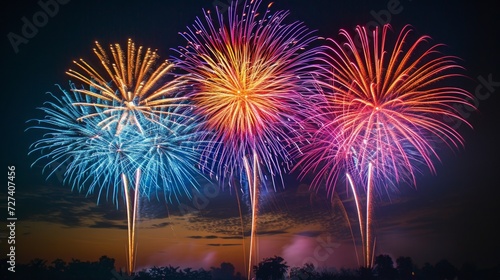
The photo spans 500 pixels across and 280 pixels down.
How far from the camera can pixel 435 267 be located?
43375mm

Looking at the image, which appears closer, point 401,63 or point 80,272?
point 401,63

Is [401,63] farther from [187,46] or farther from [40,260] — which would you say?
[40,260]

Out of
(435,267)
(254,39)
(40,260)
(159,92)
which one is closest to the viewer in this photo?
(254,39)

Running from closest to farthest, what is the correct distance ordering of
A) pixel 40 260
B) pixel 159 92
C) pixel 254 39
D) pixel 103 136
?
1. pixel 254 39
2. pixel 159 92
3. pixel 103 136
4. pixel 40 260

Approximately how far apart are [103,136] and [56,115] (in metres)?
2.86

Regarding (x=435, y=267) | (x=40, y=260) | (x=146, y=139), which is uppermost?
(x=146, y=139)

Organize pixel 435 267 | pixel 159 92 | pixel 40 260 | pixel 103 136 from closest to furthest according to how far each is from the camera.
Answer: pixel 159 92 → pixel 103 136 → pixel 40 260 → pixel 435 267

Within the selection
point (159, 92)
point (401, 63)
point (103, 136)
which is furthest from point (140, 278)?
point (401, 63)

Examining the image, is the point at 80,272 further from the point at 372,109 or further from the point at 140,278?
the point at 372,109

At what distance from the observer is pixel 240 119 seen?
2070 centimetres

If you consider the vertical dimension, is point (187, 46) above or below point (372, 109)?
above

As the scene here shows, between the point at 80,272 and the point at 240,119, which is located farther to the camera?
the point at 80,272

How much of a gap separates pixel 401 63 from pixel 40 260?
35.9 meters

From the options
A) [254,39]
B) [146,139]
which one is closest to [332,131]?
[254,39]
